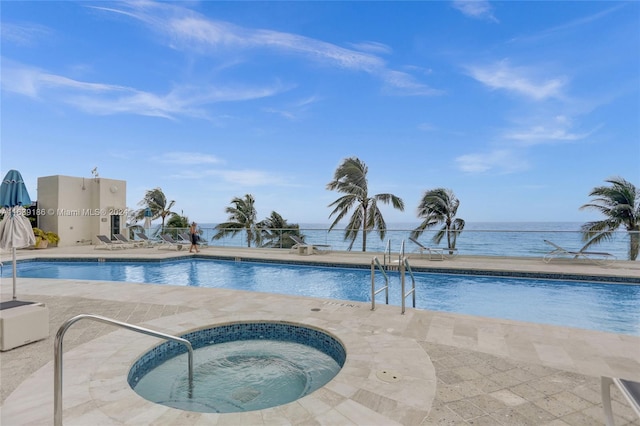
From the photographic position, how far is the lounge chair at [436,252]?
1098cm

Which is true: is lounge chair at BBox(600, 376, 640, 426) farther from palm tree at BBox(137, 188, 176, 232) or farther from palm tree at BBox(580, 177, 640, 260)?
palm tree at BBox(137, 188, 176, 232)

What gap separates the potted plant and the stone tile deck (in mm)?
12067

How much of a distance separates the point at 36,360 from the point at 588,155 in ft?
66.1

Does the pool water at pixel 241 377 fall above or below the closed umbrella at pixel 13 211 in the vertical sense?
below

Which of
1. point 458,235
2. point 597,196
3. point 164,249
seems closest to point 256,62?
point 164,249

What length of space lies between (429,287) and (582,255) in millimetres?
5434

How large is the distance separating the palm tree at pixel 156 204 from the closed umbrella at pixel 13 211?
23.0 metres

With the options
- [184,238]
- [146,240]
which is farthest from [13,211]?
[146,240]

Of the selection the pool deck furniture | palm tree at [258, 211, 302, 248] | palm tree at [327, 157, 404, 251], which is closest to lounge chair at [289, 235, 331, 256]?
palm tree at [258, 211, 302, 248]

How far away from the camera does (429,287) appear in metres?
8.34

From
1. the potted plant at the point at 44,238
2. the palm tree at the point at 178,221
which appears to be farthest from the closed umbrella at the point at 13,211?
the palm tree at the point at 178,221

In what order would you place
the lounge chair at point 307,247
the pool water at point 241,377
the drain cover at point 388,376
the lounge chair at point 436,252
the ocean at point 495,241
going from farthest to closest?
the lounge chair at point 307,247
the lounge chair at point 436,252
the ocean at point 495,241
the pool water at point 241,377
the drain cover at point 388,376

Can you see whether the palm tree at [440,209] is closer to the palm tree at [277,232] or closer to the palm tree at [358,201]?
the palm tree at [358,201]

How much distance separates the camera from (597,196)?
475 inches
